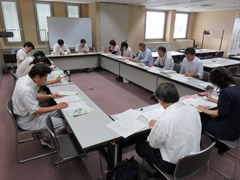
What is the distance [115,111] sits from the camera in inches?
140

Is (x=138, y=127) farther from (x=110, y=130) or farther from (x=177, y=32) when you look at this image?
(x=177, y=32)

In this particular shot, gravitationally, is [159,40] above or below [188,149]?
above

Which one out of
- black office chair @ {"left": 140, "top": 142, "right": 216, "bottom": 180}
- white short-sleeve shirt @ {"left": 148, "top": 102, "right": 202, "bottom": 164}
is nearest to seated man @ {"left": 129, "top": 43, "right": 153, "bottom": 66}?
white short-sleeve shirt @ {"left": 148, "top": 102, "right": 202, "bottom": 164}

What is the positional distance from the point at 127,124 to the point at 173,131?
55cm

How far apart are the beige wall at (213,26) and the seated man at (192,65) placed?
6.86 m

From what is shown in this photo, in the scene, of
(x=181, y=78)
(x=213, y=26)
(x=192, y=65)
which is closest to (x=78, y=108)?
(x=181, y=78)

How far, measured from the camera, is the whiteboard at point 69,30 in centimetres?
665

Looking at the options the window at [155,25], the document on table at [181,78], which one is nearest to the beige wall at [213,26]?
the window at [155,25]

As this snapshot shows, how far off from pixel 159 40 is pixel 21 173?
913cm

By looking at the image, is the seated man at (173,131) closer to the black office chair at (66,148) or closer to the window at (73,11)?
the black office chair at (66,148)

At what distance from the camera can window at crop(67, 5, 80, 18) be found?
7.27 meters

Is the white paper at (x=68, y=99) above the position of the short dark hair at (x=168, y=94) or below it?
below

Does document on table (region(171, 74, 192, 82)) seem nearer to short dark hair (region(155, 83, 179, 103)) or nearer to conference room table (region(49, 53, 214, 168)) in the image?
conference room table (region(49, 53, 214, 168))

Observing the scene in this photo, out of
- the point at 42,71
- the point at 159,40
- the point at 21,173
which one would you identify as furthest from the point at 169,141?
the point at 159,40
